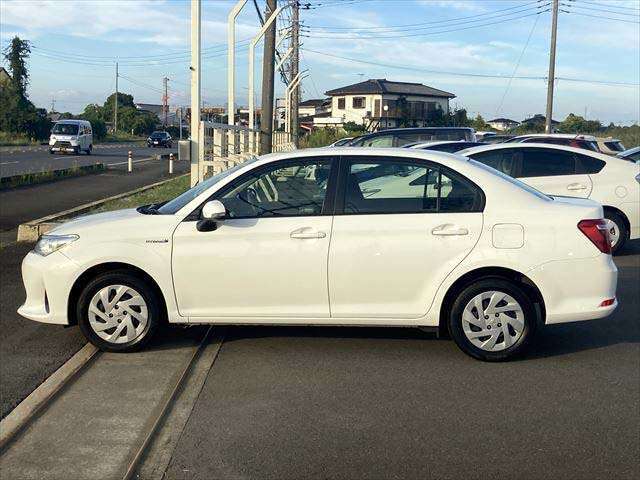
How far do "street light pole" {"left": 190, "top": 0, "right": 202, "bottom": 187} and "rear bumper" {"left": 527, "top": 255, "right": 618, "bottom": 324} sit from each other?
8080 mm

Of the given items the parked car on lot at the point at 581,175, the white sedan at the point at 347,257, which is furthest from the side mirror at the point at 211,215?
the parked car on lot at the point at 581,175

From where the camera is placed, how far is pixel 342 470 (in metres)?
4.07

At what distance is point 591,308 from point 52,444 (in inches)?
158

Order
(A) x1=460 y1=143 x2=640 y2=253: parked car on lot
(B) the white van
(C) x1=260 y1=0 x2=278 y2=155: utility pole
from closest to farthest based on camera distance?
(A) x1=460 y1=143 x2=640 y2=253: parked car on lot → (C) x1=260 y1=0 x2=278 y2=155: utility pole → (B) the white van

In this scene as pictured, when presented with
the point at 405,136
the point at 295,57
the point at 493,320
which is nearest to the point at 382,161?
the point at 493,320

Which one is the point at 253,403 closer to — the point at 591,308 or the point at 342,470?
the point at 342,470

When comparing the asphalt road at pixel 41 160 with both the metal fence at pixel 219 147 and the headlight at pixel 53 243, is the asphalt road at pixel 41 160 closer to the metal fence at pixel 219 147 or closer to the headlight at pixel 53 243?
the metal fence at pixel 219 147

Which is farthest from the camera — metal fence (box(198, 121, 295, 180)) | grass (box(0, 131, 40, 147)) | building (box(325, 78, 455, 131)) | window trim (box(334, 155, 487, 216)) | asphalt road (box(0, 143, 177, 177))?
building (box(325, 78, 455, 131))

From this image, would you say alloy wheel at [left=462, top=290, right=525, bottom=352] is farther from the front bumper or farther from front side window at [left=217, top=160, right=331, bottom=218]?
the front bumper

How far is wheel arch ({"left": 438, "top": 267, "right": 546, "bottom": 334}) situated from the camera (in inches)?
232

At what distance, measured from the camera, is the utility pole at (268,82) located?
66.6 feet

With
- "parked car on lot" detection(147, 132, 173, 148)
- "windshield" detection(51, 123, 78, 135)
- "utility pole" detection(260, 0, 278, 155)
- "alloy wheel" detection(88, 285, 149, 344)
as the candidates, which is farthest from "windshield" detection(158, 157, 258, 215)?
"parked car on lot" detection(147, 132, 173, 148)

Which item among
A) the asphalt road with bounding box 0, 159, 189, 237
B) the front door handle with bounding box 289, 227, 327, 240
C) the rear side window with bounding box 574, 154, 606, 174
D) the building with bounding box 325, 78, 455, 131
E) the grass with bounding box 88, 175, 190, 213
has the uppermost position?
the building with bounding box 325, 78, 455, 131

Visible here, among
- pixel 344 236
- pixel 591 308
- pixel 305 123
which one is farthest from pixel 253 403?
pixel 305 123
